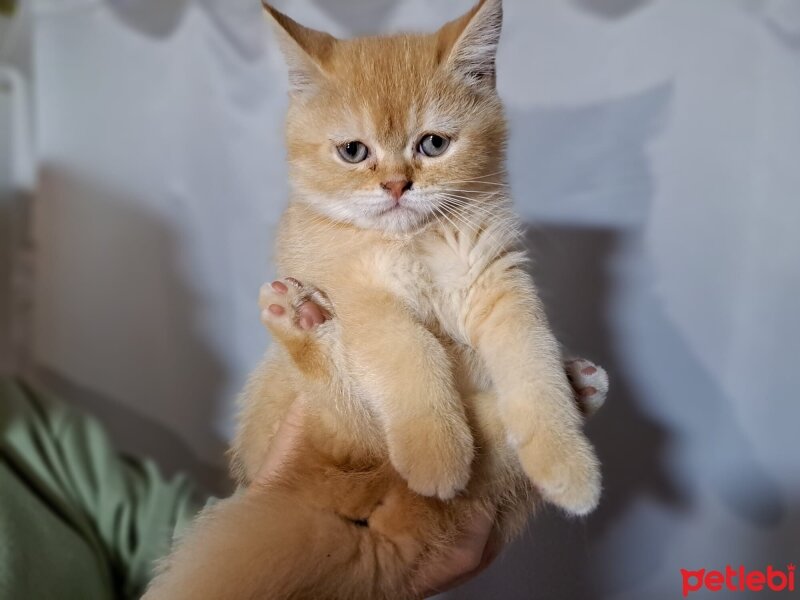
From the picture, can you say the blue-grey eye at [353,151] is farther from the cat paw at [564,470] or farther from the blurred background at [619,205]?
the cat paw at [564,470]

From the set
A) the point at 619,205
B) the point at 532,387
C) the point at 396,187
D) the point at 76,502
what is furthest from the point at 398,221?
the point at 76,502

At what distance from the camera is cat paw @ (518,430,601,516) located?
0.71 meters

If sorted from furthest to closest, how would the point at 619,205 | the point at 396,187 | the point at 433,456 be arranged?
the point at 619,205 → the point at 396,187 → the point at 433,456

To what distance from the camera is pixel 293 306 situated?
828 millimetres

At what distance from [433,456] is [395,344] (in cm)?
15

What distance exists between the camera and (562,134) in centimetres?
131

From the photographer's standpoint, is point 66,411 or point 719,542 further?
point 66,411

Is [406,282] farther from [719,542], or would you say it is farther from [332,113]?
[719,542]

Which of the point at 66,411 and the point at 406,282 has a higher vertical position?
the point at 406,282

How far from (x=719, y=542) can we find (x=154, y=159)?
1.61 meters

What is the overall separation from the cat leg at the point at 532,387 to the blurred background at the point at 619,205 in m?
0.38

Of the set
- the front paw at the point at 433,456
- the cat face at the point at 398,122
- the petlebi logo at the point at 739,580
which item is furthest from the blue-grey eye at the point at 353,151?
the petlebi logo at the point at 739,580

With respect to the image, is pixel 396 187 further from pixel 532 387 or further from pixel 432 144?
pixel 532 387

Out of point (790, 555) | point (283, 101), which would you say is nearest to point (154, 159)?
point (283, 101)
